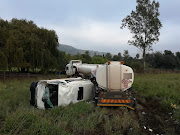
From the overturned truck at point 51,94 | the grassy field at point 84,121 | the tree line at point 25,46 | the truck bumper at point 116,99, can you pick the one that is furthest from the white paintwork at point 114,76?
the tree line at point 25,46

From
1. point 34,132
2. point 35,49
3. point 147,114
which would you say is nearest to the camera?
point 34,132

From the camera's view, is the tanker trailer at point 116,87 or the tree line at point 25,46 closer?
the tanker trailer at point 116,87

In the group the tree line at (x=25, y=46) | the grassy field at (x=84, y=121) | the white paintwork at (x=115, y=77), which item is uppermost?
the tree line at (x=25, y=46)

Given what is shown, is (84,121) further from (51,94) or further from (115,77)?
(115,77)

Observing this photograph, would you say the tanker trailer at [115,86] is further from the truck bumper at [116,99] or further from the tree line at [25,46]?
the tree line at [25,46]

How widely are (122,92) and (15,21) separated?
1643 centimetres

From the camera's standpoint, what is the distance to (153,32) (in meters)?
23.9

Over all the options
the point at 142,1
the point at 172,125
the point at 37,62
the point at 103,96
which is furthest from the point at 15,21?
the point at 142,1

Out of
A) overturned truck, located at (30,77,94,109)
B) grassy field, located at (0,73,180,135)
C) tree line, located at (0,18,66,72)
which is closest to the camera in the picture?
grassy field, located at (0,73,180,135)

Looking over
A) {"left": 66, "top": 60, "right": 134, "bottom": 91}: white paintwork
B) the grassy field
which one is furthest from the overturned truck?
{"left": 66, "top": 60, "right": 134, "bottom": 91}: white paintwork

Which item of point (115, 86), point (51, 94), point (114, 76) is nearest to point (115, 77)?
point (114, 76)

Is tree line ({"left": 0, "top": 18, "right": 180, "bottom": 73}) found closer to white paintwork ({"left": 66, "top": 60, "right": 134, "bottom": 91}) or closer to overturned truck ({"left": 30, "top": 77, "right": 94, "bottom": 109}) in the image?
overturned truck ({"left": 30, "top": 77, "right": 94, "bottom": 109})

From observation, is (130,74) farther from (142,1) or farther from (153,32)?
(142,1)

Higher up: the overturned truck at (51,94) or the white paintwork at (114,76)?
the white paintwork at (114,76)
